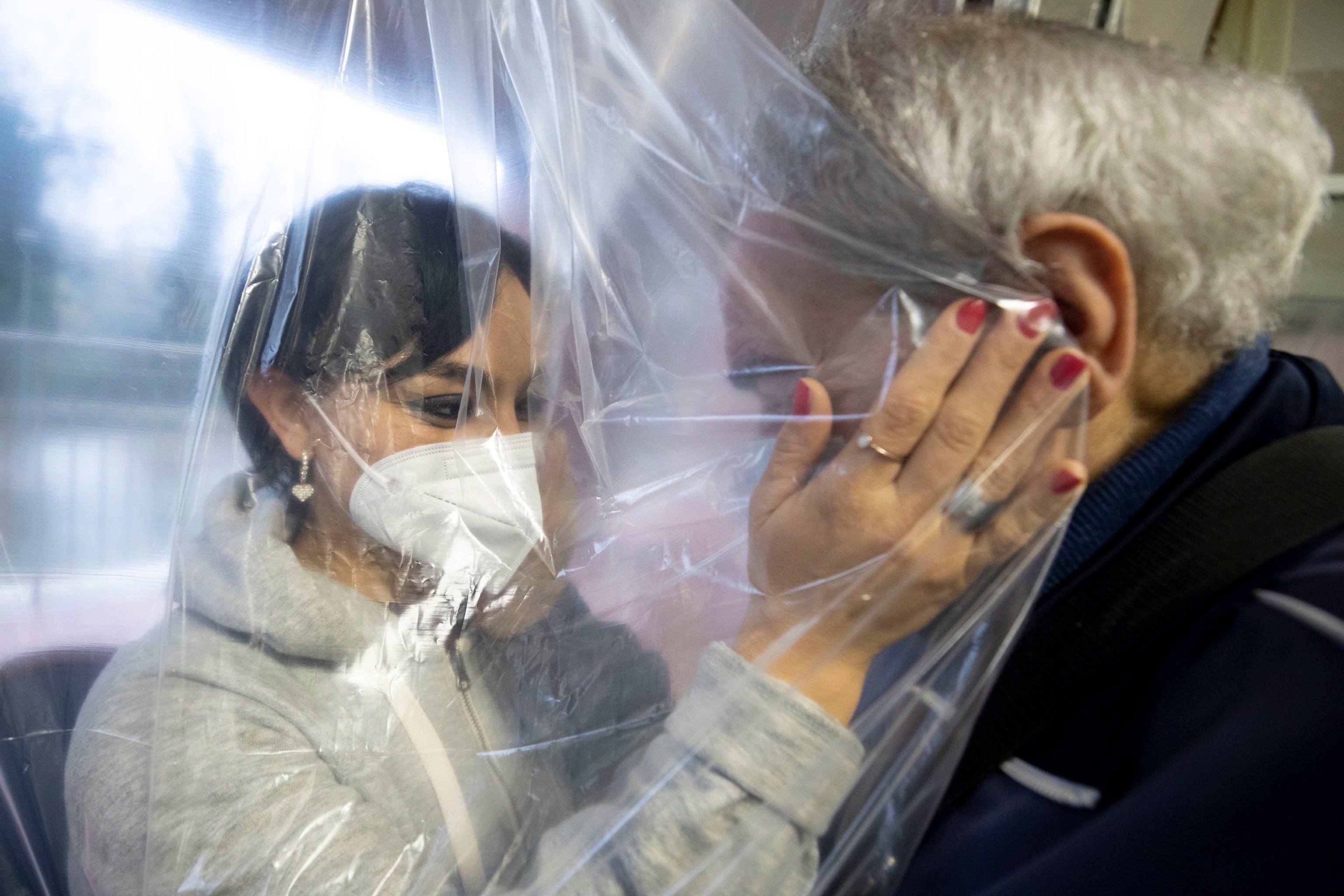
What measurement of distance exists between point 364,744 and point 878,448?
552mm

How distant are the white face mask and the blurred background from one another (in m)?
0.19

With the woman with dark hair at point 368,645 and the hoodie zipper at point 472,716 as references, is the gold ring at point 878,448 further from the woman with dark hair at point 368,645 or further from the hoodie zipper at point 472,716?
the hoodie zipper at point 472,716

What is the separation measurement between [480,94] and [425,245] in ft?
0.53

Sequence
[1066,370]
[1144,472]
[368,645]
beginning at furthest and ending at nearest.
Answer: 1. [368,645]
2. [1144,472]
3. [1066,370]

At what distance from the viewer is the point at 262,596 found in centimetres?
68

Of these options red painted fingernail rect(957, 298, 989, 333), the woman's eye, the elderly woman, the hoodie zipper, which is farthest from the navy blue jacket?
the woman's eye

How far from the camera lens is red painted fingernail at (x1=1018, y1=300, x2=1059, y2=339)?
478 millimetres

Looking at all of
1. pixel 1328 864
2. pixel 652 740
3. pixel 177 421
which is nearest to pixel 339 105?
pixel 177 421

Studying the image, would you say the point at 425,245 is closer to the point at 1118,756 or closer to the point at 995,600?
the point at 995,600

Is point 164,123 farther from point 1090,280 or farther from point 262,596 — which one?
point 1090,280

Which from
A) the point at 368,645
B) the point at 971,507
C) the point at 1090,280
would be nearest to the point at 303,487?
the point at 368,645

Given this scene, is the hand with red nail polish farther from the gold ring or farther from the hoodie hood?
the hoodie hood

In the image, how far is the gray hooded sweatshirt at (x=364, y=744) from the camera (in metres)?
0.58

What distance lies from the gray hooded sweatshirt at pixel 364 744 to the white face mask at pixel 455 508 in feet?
0.20
